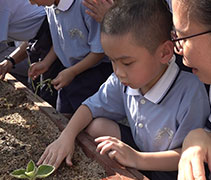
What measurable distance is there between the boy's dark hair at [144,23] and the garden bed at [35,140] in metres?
0.49

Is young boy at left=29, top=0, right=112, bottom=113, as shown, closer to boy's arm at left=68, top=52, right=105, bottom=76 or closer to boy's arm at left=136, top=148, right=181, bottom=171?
boy's arm at left=68, top=52, right=105, bottom=76

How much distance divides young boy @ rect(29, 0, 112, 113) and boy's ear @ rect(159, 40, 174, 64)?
631 millimetres

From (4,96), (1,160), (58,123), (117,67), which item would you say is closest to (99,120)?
(58,123)

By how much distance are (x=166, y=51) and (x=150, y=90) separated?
171 millimetres

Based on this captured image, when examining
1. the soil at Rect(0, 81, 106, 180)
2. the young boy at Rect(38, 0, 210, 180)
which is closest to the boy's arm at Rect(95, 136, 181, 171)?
the young boy at Rect(38, 0, 210, 180)

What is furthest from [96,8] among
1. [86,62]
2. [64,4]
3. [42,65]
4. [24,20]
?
[24,20]

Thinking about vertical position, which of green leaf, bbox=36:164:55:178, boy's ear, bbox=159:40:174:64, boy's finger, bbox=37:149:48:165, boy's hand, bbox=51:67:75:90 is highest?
boy's ear, bbox=159:40:174:64

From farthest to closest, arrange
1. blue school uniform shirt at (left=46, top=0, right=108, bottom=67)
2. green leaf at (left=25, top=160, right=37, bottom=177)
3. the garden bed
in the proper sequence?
1. blue school uniform shirt at (left=46, top=0, right=108, bottom=67)
2. the garden bed
3. green leaf at (left=25, top=160, right=37, bottom=177)

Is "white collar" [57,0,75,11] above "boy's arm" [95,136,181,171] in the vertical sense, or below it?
above

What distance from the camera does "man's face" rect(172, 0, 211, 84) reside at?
101 centimetres

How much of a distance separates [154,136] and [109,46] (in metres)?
0.41

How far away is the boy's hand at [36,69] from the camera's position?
204cm

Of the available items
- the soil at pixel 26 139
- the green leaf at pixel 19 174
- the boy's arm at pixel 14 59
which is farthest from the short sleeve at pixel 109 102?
the boy's arm at pixel 14 59

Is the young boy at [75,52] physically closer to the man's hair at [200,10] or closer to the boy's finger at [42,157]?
the boy's finger at [42,157]
